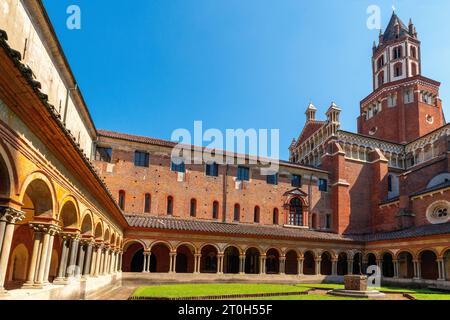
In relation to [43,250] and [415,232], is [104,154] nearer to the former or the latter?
[43,250]

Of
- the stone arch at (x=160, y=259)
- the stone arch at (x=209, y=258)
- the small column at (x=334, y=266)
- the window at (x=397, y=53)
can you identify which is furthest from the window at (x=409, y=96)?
the stone arch at (x=160, y=259)

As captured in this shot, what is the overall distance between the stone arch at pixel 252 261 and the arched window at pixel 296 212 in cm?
570

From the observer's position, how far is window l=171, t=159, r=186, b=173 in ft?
113

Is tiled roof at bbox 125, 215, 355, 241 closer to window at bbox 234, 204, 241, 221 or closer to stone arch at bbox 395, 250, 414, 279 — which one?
window at bbox 234, 204, 241, 221

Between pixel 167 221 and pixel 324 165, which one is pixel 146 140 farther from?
pixel 324 165

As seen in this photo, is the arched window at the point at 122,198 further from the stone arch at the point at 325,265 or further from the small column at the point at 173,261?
the stone arch at the point at 325,265

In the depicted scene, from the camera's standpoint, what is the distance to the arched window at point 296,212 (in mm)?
39062

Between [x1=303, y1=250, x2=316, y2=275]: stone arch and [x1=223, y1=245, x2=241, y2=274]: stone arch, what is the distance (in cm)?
703

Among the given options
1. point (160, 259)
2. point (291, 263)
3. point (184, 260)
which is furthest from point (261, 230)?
point (160, 259)

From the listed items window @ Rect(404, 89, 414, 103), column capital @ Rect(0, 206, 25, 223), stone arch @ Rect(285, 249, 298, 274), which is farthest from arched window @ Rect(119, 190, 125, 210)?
window @ Rect(404, 89, 414, 103)

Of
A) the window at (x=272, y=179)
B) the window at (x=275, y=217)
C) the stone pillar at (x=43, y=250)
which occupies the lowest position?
the stone pillar at (x=43, y=250)

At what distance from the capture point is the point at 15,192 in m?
7.93

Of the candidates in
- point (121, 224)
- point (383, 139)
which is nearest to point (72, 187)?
point (121, 224)

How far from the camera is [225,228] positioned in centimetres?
3247
